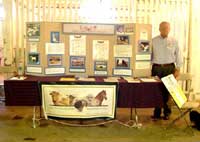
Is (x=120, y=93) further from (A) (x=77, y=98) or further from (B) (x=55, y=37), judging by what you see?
(B) (x=55, y=37)

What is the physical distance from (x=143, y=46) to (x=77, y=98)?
4.27ft

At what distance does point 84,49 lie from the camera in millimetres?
4969

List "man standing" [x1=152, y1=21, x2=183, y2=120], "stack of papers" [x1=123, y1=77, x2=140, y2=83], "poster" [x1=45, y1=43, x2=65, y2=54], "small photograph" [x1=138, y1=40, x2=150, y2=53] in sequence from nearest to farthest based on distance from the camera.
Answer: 1. "stack of papers" [x1=123, y1=77, x2=140, y2=83]
2. "poster" [x1=45, y1=43, x2=65, y2=54]
3. "small photograph" [x1=138, y1=40, x2=150, y2=53]
4. "man standing" [x1=152, y1=21, x2=183, y2=120]

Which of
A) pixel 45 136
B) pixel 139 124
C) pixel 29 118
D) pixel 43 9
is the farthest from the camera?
pixel 43 9

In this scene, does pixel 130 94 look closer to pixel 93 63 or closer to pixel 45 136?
pixel 93 63

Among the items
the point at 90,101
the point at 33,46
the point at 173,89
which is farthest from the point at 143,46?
the point at 33,46

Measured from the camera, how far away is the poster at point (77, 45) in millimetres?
4965

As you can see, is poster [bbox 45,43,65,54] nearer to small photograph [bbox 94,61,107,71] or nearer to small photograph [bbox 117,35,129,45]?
small photograph [bbox 94,61,107,71]

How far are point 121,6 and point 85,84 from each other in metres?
2.28

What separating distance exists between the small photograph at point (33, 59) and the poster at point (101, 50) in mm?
828

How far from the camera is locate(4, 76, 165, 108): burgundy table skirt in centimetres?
462

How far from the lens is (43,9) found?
6.19m

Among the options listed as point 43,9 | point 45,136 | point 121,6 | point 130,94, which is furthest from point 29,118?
point 121,6

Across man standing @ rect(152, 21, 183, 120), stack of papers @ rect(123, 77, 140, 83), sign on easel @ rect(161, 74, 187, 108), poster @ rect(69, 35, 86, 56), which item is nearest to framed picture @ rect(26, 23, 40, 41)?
poster @ rect(69, 35, 86, 56)
